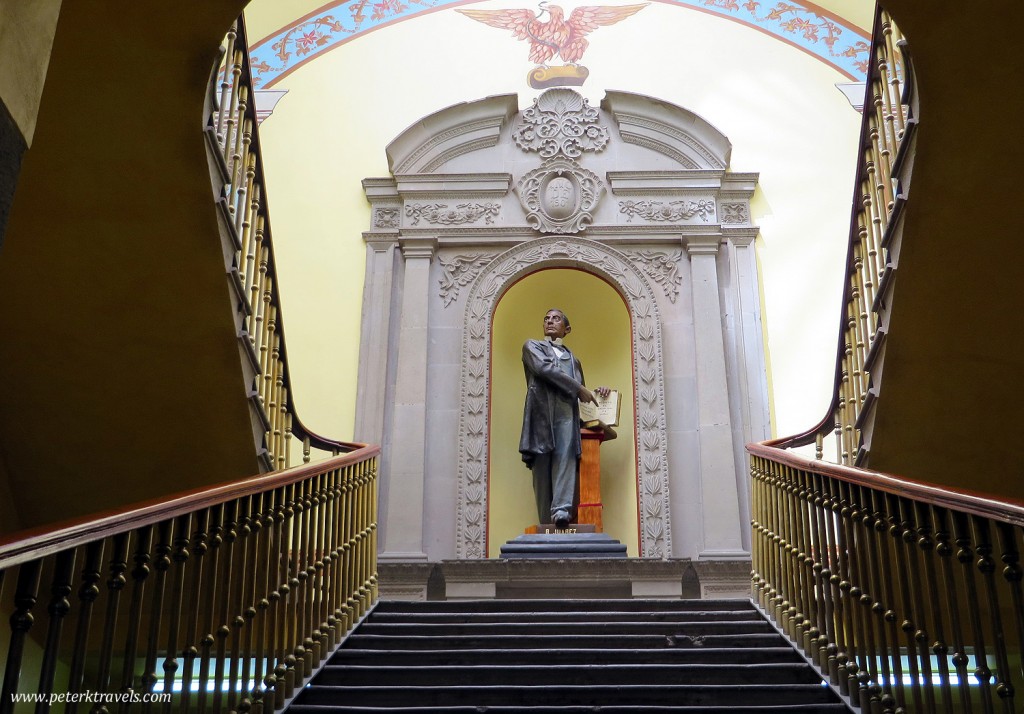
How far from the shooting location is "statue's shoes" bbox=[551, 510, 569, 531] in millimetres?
7398

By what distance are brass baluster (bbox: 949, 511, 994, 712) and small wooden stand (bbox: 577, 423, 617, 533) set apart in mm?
4714

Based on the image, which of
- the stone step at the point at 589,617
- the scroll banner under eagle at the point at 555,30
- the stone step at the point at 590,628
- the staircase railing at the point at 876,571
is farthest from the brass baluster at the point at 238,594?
the scroll banner under eagle at the point at 555,30

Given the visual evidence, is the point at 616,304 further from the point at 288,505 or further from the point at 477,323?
the point at 288,505

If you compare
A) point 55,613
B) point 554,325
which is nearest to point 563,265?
point 554,325

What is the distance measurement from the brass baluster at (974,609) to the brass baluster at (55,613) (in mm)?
2342

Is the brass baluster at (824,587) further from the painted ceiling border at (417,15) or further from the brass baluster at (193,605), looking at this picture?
the painted ceiling border at (417,15)

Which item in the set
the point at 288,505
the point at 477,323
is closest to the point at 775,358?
the point at 477,323

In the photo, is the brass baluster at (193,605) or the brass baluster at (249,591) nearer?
the brass baluster at (193,605)

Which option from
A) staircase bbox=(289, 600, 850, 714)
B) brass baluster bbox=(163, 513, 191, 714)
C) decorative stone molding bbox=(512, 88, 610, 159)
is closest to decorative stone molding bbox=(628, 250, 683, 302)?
decorative stone molding bbox=(512, 88, 610, 159)

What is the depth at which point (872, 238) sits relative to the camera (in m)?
5.23

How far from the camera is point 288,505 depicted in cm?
424

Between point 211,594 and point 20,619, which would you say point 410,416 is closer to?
point 211,594

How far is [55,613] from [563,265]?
656cm

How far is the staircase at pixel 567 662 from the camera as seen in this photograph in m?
3.88
